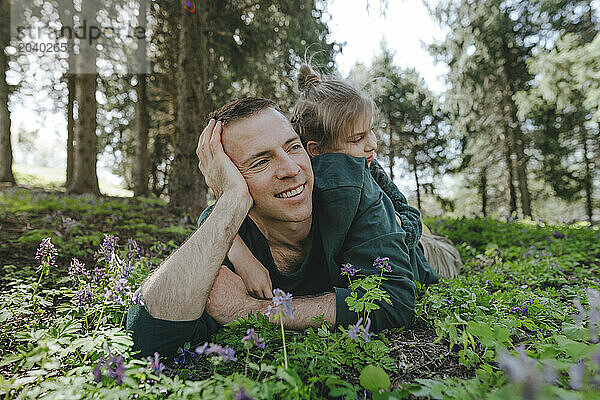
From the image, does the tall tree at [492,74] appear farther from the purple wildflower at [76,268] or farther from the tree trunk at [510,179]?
the purple wildflower at [76,268]

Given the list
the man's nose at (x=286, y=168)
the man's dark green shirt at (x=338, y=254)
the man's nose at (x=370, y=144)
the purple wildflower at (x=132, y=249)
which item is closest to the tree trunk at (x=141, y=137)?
the purple wildflower at (x=132, y=249)

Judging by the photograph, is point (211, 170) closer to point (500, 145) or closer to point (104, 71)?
point (104, 71)

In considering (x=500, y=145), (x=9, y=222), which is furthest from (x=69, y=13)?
(x=500, y=145)

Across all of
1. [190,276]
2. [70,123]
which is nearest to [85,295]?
[190,276]

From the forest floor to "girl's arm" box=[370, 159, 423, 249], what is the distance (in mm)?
439

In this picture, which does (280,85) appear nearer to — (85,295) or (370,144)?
(370,144)

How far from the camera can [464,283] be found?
3303 mm

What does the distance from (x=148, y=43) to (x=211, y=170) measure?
13189mm

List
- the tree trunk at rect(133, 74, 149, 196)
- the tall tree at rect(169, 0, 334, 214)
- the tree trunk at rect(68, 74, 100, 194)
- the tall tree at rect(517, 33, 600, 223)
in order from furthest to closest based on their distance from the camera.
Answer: the tree trunk at rect(133, 74, 149, 196)
the tall tree at rect(517, 33, 600, 223)
the tree trunk at rect(68, 74, 100, 194)
the tall tree at rect(169, 0, 334, 214)

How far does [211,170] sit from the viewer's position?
2.67 metres

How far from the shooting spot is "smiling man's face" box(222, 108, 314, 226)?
257 cm

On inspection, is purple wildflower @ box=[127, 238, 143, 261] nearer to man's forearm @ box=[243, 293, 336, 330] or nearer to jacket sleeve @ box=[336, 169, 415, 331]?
man's forearm @ box=[243, 293, 336, 330]

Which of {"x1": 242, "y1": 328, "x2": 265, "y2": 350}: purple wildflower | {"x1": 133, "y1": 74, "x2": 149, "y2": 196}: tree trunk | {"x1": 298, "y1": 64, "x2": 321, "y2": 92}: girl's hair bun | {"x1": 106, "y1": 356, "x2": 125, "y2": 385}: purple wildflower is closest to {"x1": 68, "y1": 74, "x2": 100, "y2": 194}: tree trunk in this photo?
{"x1": 133, "y1": 74, "x2": 149, "y2": 196}: tree trunk

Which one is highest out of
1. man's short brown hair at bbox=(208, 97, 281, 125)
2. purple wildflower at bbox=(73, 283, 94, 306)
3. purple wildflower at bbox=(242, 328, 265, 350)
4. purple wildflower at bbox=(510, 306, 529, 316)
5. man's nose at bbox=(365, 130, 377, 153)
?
man's short brown hair at bbox=(208, 97, 281, 125)
